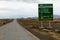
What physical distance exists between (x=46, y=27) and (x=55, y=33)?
144 cm

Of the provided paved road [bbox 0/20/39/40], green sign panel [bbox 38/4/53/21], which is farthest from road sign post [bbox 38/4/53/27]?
paved road [bbox 0/20/39/40]

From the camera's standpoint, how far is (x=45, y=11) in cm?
1376

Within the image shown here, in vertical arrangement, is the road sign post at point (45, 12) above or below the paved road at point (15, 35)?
above

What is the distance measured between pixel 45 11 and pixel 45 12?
0.06 m

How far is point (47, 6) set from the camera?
13570mm

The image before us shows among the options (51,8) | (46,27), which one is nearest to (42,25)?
(46,27)

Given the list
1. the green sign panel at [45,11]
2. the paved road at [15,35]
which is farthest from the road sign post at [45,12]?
the paved road at [15,35]

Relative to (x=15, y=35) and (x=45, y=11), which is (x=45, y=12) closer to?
(x=45, y=11)

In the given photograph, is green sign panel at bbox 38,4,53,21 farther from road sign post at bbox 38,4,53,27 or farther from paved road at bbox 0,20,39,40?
paved road at bbox 0,20,39,40

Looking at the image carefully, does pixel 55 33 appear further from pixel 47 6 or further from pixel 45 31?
pixel 47 6

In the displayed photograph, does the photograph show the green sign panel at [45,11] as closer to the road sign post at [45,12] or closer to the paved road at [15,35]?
the road sign post at [45,12]

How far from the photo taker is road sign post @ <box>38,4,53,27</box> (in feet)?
44.2

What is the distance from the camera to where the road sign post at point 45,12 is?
44.2 ft

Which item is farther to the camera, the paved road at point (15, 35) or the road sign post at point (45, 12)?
the road sign post at point (45, 12)
